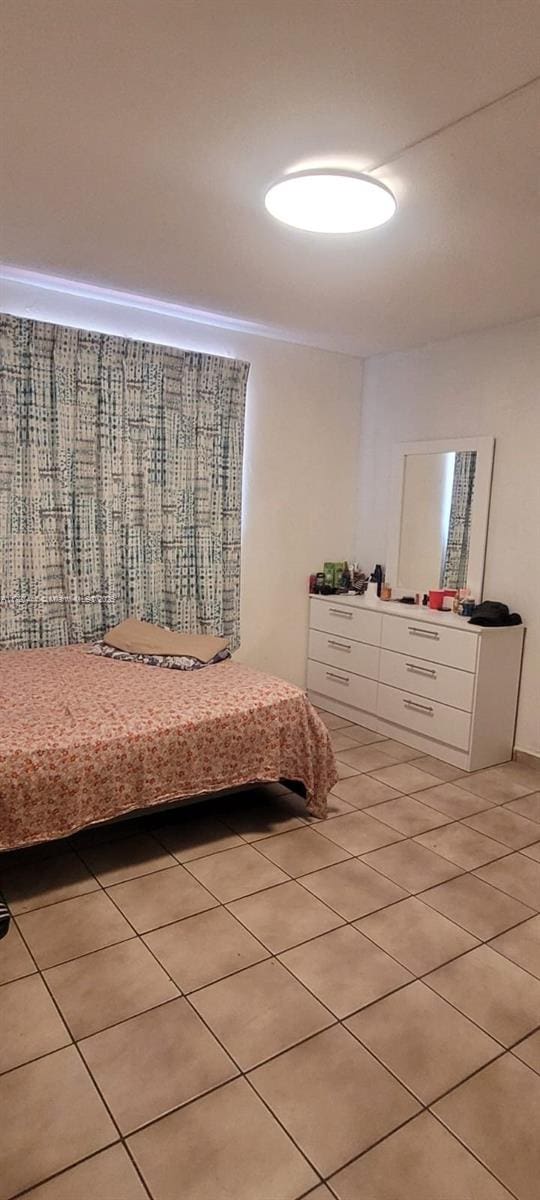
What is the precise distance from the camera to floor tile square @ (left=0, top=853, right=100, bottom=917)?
229 cm

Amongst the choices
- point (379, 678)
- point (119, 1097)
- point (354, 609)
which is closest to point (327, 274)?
point (354, 609)

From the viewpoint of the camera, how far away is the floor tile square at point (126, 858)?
2.48 meters

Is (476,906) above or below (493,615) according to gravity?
below

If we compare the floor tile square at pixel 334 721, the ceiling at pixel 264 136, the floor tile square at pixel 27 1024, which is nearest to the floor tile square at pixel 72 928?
the floor tile square at pixel 27 1024

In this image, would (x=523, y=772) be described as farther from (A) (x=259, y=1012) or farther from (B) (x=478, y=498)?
(A) (x=259, y=1012)

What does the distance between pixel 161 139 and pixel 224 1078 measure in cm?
252

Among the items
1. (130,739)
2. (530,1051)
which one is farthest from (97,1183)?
(130,739)

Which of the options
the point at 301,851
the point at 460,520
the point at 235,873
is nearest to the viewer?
the point at 235,873

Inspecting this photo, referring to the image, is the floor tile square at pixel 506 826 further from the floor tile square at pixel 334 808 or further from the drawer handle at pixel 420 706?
the drawer handle at pixel 420 706

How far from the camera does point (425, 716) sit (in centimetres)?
378

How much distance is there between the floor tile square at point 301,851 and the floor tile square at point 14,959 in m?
0.95

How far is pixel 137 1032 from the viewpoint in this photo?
5.71ft

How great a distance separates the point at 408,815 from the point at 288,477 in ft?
7.61

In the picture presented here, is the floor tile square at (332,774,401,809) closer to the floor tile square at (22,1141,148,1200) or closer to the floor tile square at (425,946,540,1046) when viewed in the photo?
the floor tile square at (425,946,540,1046)
